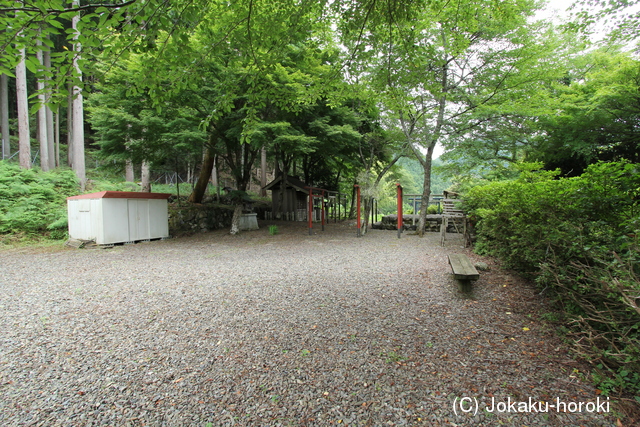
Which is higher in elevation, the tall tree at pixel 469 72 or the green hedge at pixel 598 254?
the tall tree at pixel 469 72

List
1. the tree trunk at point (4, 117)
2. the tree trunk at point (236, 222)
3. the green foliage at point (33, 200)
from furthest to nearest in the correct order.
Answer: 1. the tree trunk at point (4, 117)
2. the tree trunk at point (236, 222)
3. the green foliage at point (33, 200)

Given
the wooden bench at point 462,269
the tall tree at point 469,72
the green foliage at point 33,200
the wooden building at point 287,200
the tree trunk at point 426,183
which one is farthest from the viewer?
the wooden building at point 287,200

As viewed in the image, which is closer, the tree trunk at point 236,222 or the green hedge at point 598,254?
the green hedge at point 598,254

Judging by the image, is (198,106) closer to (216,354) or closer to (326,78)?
(326,78)

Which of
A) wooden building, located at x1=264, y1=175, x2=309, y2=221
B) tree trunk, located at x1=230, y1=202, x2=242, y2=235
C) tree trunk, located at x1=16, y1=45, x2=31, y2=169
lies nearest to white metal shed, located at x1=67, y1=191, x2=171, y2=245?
tree trunk, located at x1=230, y1=202, x2=242, y2=235

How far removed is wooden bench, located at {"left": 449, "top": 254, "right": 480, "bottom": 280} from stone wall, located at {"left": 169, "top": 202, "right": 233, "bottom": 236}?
904 cm

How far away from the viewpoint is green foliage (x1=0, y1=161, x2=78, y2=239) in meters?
8.91

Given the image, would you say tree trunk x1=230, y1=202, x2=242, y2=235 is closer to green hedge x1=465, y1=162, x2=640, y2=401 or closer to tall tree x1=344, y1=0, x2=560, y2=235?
tall tree x1=344, y1=0, x2=560, y2=235

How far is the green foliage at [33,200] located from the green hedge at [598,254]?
11.9 meters

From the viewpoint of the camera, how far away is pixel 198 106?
8.52m

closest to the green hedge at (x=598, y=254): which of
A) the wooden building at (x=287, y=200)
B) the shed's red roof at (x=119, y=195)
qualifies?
the shed's red roof at (x=119, y=195)

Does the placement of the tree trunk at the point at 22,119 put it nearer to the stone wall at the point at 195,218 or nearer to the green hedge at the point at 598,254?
the stone wall at the point at 195,218

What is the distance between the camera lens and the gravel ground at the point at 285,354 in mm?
1749

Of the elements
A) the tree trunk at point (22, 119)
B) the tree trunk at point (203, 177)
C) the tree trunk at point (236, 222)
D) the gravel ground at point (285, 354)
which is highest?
the tree trunk at point (22, 119)
